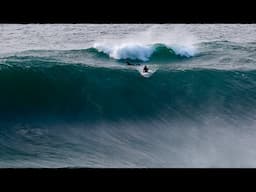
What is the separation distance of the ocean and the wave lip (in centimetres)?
4

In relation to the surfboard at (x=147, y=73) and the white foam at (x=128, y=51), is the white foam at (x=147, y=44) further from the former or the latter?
the surfboard at (x=147, y=73)

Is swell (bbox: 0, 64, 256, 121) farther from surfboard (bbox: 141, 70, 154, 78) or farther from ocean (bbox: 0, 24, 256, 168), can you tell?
surfboard (bbox: 141, 70, 154, 78)

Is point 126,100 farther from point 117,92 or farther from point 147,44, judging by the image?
point 147,44

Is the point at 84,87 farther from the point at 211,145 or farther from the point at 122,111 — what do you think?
the point at 211,145

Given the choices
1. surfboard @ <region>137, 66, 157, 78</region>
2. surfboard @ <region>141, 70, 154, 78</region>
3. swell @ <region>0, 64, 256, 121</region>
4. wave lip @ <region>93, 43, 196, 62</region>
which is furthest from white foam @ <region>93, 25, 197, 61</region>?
swell @ <region>0, 64, 256, 121</region>

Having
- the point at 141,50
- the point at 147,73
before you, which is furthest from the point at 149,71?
the point at 141,50

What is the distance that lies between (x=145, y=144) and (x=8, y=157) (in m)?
2.54

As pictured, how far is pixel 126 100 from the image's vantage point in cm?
1045

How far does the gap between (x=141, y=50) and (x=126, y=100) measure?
11.5ft

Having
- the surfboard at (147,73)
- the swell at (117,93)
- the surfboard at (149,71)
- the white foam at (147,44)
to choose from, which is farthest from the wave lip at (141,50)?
the swell at (117,93)

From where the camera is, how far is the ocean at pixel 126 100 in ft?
25.4

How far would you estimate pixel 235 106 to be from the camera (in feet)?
33.1

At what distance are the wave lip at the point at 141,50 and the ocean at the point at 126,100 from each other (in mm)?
37
